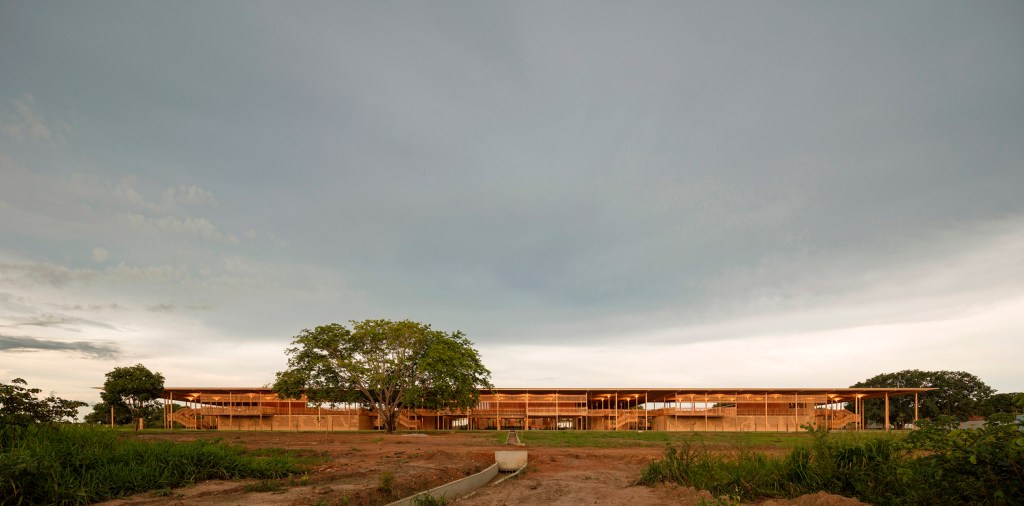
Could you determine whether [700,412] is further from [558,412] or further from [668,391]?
[558,412]

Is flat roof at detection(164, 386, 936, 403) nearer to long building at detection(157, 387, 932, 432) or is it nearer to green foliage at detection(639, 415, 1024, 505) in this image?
long building at detection(157, 387, 932, 432)

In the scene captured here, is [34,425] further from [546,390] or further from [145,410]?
[145,410]

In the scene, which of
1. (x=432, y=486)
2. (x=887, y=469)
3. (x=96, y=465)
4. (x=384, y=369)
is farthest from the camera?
(x=384, y=369)

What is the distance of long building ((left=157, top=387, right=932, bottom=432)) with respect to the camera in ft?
225

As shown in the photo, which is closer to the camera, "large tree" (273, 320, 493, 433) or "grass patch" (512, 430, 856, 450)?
"grass patch" (512, 430, 856, 450)

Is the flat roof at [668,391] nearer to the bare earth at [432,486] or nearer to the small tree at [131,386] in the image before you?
the small tree at [131,386]

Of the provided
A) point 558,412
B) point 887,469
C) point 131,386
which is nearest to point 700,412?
point 558,412

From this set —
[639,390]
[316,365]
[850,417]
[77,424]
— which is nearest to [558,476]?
[77,424]

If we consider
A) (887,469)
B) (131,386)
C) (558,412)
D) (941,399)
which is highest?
(887,469)

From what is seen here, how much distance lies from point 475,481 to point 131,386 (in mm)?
69842

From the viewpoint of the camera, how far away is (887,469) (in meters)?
11.9

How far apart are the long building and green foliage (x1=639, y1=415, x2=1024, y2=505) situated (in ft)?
183

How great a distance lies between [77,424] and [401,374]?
110 ft

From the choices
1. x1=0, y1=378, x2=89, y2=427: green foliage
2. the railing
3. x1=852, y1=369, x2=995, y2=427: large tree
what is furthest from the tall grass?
x1=852, y1=369, x2=995, y2=427: large tree
